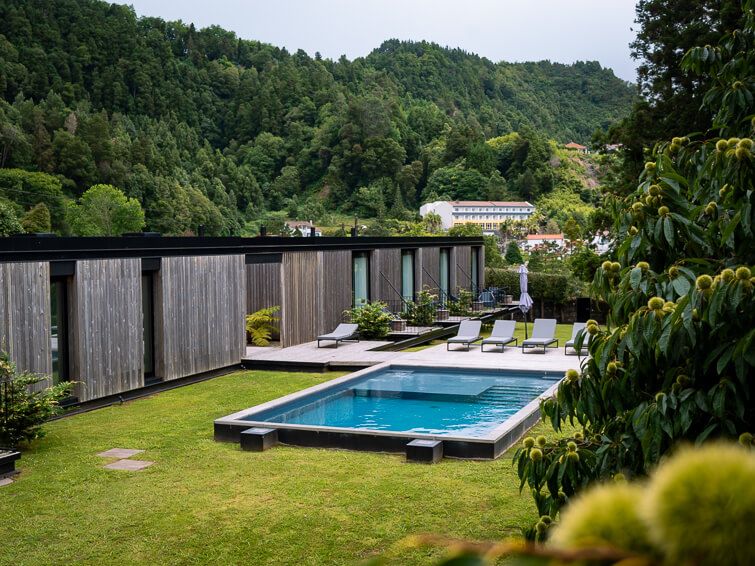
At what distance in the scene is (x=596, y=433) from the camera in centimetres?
395

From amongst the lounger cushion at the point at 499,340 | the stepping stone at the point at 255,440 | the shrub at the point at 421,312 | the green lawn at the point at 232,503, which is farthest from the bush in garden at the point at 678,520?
the shrub at the point at 421,312

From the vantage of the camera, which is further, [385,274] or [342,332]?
[385,274]

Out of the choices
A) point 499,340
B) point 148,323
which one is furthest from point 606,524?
point 499,340

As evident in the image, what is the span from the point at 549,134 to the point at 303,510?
112105mm

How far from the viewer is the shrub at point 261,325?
17719 millimetres

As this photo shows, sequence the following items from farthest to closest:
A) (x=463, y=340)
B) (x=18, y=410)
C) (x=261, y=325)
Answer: (x=261, y=325) → (x=463, y=340) → (x=18, y=410)

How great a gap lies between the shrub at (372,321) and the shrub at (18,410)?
9754mm

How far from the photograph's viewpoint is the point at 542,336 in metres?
17.4

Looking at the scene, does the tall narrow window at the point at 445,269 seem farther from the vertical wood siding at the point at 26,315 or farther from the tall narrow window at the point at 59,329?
the vertical wood siding at the point at 26,315

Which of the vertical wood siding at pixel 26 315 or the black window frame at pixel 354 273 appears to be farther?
the black window frame at pixel 354 273

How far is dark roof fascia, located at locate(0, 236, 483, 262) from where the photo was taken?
10788 millimetres

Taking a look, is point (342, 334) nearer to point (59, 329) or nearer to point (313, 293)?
point (313, 293)

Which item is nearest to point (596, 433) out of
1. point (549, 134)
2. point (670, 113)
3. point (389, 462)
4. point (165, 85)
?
point (389, 462)

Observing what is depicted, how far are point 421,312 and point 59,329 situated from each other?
10673mm
